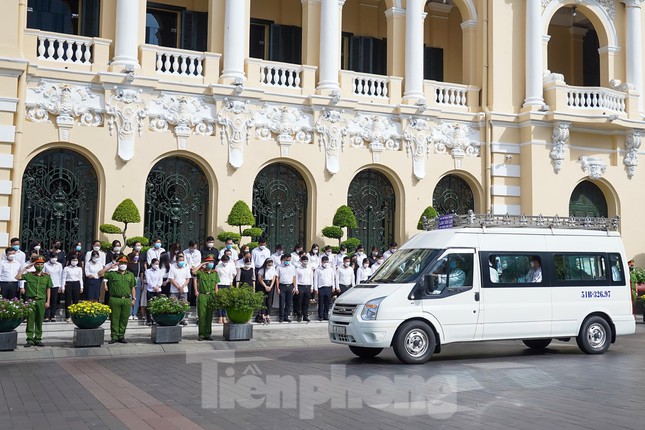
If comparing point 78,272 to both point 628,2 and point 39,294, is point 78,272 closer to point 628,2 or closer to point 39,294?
point 39,294

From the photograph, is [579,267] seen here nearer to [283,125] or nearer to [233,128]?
[283,125]

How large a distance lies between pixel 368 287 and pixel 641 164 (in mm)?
17550

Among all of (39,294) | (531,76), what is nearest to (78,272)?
(39,294)

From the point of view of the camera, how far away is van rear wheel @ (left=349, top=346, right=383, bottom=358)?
13.7 m

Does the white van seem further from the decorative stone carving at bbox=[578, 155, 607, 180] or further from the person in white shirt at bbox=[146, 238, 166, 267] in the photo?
the decorative stone carving at bbox=[578, 155, 607, 180]

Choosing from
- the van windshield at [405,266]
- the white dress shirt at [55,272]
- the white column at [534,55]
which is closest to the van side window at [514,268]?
the van windshield at [405,266]

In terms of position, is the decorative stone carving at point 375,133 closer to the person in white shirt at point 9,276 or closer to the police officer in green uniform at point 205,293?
the police officer in green uniform at point 205,293

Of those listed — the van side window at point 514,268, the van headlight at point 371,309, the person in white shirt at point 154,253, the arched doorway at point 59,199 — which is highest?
the arched doorway at point 59,199

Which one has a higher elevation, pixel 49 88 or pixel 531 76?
pixel 531 76

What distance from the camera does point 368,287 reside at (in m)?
13.6

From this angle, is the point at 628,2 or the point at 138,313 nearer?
the point at 138,313

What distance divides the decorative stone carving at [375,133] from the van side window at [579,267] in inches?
385

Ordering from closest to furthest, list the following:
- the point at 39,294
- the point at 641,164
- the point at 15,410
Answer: the point at 15,410 < the point at 39,294 < the point at 641,164

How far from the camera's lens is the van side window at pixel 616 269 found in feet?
50.4
